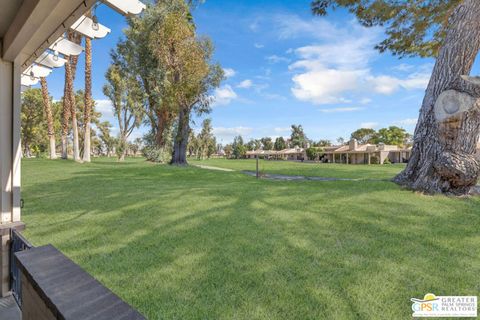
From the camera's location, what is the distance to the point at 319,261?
2.64 m

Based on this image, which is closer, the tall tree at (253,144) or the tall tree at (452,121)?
the tall tree at (452,121)

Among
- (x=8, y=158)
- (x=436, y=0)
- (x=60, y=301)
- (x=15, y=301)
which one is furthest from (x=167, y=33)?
(x=60, y=301)

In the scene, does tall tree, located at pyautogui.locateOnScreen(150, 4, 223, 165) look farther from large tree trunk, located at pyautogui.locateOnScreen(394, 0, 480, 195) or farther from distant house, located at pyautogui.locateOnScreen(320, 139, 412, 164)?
distant house, located at pyautogui.locateOnScreen(320, 139, 412, 164)

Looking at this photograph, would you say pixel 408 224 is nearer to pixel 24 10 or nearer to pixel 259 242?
pixel 259 242

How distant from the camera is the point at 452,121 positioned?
17.4 feet

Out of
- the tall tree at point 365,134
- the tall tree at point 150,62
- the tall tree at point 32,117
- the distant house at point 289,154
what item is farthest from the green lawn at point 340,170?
the tall tree at point 365,134

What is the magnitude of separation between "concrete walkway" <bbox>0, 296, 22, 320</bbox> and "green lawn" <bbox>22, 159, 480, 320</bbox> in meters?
0.60

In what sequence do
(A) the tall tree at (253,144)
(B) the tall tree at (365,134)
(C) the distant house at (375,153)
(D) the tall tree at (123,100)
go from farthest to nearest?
(A) the tall tree at (253,144) < (B) the tall tree at (365,134) < (C) the distant house at (375,153) < (D) the tall tree at (123,100)

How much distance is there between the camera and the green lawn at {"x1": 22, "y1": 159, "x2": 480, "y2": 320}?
1992 mm

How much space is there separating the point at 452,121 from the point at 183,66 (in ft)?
49.5

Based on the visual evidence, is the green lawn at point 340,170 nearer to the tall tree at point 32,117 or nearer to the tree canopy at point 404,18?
the tree canopy at point 404,18

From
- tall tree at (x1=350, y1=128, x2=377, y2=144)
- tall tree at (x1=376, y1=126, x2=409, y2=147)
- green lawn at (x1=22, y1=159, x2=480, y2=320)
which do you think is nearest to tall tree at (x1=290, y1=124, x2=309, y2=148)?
tall tree at (x1=350, y1=128, x2=377, y2=144)

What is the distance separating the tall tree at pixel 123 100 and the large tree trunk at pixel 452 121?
64.8 feet

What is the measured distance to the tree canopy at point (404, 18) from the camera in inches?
301
